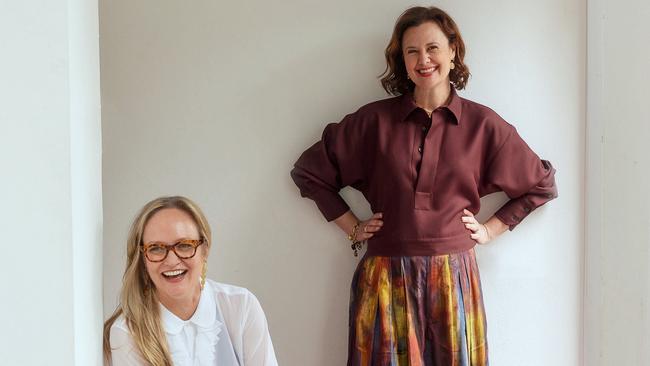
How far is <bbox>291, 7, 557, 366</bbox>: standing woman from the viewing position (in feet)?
10.4

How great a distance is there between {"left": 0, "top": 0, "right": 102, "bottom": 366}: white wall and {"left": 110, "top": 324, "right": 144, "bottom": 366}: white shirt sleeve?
74 centimetres

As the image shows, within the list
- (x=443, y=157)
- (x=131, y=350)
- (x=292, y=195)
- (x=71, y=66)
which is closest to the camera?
(x=71, y=66)

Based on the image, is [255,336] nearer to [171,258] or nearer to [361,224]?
[171,258]

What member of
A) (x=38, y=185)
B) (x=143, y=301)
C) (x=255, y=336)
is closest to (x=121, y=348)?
(x=143, y=301)

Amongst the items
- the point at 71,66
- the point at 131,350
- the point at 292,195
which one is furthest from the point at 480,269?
the point at 71,66

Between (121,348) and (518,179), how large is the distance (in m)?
1.66

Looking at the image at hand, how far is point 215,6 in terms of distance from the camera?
3.34 metres

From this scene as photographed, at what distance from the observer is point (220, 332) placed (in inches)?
104

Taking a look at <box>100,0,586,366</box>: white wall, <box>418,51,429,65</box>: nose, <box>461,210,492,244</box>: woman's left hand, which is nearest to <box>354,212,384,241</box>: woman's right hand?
<box>100,0,586,366</box>: white wall

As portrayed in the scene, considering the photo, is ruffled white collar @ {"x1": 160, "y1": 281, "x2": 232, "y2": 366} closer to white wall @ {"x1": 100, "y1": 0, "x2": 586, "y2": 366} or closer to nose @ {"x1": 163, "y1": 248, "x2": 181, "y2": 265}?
nose @ {"x1": 163, "y1": 248, "x2": 181, "y2": 265}

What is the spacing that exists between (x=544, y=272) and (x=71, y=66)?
2384 millimetres

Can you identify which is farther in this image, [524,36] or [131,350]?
[524,36]

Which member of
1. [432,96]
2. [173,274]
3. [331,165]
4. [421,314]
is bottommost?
[421,314]

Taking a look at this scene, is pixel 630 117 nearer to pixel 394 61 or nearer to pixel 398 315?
pixel 394 61
